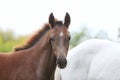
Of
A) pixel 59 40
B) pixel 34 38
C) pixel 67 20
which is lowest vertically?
pixel 34 38

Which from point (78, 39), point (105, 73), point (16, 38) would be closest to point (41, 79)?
point (105, 73)

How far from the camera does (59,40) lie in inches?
367

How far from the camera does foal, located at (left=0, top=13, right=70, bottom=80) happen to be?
9445 millimetres

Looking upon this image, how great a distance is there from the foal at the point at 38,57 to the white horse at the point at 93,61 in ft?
4.29

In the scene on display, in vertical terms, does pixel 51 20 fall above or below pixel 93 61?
above

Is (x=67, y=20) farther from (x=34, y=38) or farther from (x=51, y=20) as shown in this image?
(x=34, y=38)

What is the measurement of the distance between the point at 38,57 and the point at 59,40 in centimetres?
63

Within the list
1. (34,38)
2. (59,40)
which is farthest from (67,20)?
(34,38)

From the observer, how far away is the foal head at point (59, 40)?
9.16 metres

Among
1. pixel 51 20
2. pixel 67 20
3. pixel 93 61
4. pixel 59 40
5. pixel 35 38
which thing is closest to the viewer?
pixel 59 40

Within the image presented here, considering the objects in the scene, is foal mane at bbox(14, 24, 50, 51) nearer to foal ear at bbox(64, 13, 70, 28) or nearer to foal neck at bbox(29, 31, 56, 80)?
foal neck at bbox(29, 31, 56, 80)

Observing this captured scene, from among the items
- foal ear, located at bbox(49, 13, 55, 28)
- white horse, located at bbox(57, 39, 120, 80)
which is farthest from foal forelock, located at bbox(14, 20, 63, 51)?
white horse, located at bbox(57, 39, 120, 80)

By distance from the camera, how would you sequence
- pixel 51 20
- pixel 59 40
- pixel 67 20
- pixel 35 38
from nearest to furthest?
pixel 59 40 → pixel 51 20 → pixel 67 20 → pixel 35 38

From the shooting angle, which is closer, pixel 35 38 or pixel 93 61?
pixel 35 38
